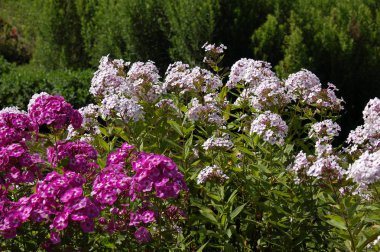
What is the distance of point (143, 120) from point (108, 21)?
17.3ft

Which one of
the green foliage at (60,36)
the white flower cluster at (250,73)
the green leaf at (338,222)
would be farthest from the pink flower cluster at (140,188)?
the green foliage at (60,36)

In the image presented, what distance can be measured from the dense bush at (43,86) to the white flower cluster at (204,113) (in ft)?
15.2

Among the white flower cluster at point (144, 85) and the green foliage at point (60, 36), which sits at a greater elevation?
the white flower cluster at point (144, 85)

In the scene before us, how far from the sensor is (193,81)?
4863 millimetres

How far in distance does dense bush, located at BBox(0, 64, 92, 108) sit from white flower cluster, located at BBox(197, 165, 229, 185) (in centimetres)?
526

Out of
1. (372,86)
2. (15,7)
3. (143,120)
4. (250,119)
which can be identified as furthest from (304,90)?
(15,7)

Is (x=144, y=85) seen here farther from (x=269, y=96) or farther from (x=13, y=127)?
(x=13, y=127)

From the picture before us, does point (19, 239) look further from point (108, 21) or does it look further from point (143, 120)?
point (108, 21)

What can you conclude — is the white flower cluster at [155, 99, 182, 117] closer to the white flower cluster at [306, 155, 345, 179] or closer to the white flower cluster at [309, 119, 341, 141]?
the white flower cluster at [309, 119, 341, 141]

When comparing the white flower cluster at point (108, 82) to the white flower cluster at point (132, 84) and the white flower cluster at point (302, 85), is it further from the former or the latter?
the white flower cluster at point (302, 85)

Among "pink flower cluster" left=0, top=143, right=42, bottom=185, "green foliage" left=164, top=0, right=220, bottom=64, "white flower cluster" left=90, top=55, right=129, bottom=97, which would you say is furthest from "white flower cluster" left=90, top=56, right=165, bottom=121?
"green foliage" left=164, top=0, right=220, bottom=64

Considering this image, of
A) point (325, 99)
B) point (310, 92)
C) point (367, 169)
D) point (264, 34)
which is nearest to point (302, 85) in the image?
point (310, 92)

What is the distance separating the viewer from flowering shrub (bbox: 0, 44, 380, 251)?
3.54m

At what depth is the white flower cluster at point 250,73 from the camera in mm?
4852
